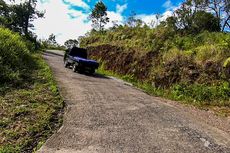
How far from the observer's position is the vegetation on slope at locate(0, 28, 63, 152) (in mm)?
6840

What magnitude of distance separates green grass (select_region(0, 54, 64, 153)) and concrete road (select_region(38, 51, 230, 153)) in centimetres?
32

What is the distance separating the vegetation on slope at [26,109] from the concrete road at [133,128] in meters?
0.35

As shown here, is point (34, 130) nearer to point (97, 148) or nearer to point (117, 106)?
point (97, 148)

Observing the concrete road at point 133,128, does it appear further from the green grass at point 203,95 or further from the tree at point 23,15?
the tree at point 23,15

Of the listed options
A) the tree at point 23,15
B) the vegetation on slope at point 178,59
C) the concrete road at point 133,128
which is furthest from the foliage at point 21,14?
the concrete road at point 133,128

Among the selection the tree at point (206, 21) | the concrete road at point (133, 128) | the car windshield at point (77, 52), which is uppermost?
the tree at point (206, 21)

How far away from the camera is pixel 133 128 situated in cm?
818

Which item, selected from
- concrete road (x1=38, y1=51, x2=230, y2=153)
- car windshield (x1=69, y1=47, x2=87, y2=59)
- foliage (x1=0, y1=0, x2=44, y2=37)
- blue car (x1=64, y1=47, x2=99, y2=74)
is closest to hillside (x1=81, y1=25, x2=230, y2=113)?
concrete road (x1=38, y1=51, x2=230, y2=153)

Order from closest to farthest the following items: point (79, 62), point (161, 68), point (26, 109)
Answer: point (26, 109)
point (161, 68)
point (79, 62)

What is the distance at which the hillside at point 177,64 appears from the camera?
14.0 meters

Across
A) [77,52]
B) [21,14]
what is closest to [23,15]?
[21,14]

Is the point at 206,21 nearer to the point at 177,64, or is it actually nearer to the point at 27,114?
the point at 177,64

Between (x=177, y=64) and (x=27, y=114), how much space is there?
402 inches

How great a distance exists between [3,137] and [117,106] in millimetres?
4522
